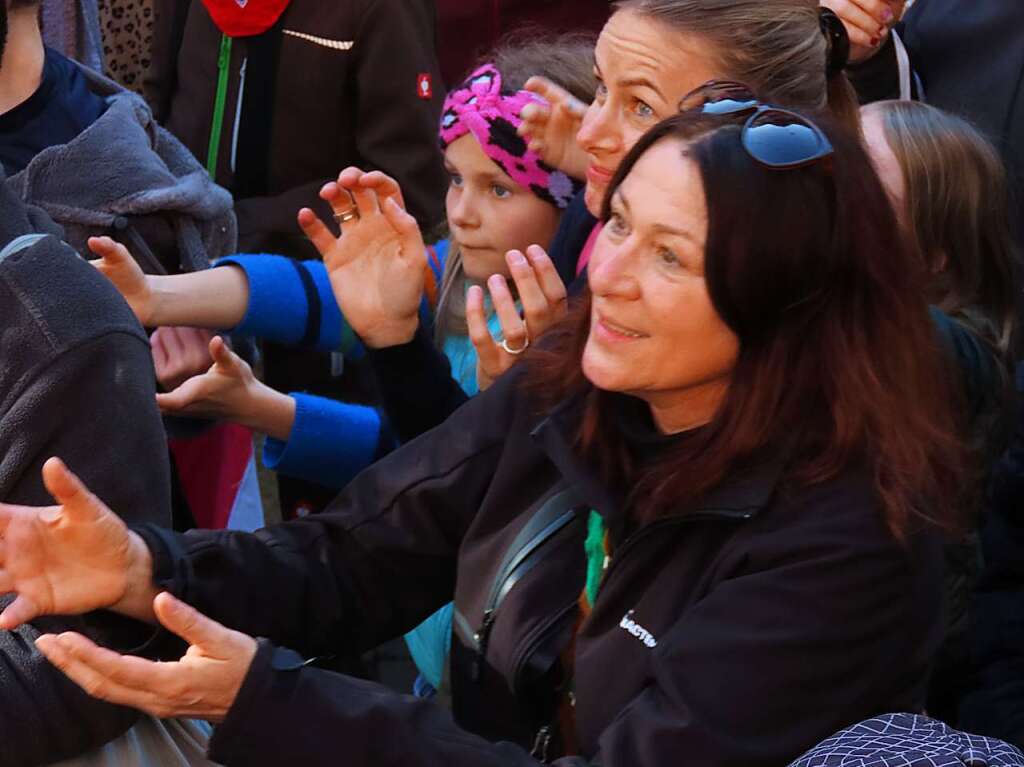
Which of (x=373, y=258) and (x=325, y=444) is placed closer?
(x=373, y=258)

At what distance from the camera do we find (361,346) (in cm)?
297

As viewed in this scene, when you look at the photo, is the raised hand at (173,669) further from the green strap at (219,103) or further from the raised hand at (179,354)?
the green strap at (219,103)

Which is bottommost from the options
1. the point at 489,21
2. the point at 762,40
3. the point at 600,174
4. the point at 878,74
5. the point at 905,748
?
the point at 489,21

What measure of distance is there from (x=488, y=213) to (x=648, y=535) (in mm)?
1102

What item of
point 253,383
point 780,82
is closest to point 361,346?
point 253,383

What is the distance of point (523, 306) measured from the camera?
2.56 metres

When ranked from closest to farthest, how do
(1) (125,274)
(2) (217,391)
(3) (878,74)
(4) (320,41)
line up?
(1) (125,274), (2) (217,391), (3) (878,74), (4) (320,41)

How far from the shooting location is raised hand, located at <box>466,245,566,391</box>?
2.53 m

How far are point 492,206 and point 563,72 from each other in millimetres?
284

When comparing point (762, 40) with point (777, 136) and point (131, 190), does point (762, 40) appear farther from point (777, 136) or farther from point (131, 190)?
point (131, 190)

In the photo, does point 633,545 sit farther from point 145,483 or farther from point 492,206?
point 492,206

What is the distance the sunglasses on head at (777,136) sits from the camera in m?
1.92

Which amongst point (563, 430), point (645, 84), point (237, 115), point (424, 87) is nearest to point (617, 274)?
point (563, 430)

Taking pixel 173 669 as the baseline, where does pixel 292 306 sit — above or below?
below
